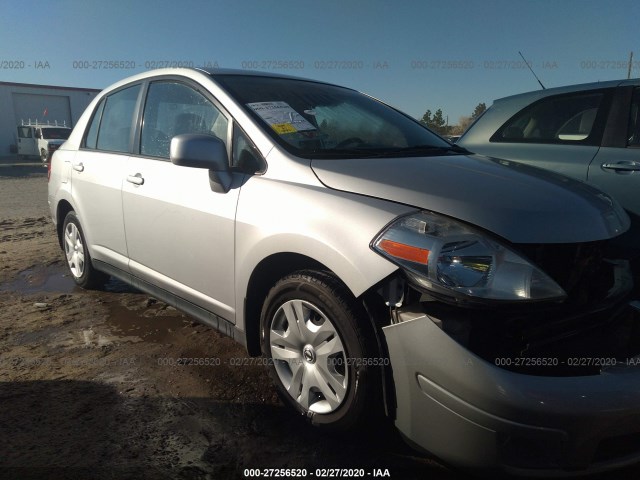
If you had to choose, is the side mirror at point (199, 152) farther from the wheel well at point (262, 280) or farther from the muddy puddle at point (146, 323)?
the muddy puddle at point (146, 323)

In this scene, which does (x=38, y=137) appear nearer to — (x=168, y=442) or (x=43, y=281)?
(x=43, y=281)

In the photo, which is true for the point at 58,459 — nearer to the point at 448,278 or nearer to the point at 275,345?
the point at 275,345

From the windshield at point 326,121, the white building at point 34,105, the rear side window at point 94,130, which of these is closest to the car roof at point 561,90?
the windshield at point 326,121

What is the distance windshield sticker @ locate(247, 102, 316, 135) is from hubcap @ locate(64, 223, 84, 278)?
2.31 metres

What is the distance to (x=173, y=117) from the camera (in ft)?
10.0

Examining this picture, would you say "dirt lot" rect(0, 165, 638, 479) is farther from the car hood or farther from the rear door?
the car hood

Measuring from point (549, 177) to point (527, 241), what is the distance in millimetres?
788

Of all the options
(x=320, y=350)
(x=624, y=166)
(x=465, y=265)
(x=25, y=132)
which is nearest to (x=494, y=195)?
(x=465, y=265)

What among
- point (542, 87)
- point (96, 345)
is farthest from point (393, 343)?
point (542, 87)

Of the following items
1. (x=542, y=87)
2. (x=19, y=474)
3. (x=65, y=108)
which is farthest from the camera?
(x=65, y=108)

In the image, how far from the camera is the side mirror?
7.67 feet

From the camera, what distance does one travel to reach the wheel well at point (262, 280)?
2.19 m

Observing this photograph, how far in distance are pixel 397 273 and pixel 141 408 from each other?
5.13 ft

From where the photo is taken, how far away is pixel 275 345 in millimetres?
2332
